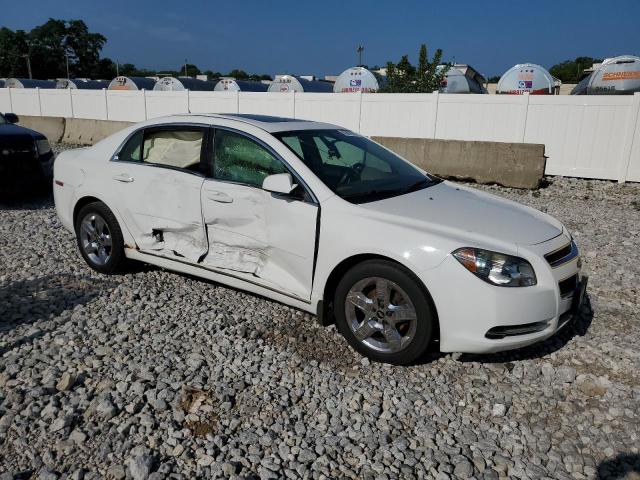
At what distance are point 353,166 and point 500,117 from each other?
36.1 ft

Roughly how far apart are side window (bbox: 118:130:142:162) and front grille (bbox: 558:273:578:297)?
12.1 feet

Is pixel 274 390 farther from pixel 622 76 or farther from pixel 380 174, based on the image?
pixel 622 76

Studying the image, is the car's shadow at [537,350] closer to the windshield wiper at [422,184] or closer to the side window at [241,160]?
the windshield wiper at [422,184]

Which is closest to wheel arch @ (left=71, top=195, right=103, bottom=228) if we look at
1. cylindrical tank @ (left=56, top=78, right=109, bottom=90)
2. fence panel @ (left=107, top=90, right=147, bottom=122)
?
fence panel @ (left=107, top=90, right=147, bottom=122)

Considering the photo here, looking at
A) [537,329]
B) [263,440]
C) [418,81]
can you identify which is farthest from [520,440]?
[418,81]

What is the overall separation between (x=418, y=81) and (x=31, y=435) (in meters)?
22.5

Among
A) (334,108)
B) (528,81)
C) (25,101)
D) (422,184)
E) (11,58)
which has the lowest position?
(422,184)

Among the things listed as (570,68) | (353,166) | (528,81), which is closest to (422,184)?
(353,166)

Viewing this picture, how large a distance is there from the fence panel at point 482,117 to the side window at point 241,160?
11.2 m

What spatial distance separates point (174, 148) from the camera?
15.4 feet

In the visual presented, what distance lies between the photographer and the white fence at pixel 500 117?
1213cm

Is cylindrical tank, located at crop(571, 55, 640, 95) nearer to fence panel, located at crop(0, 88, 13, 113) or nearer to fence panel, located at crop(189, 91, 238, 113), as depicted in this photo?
fence panel, located at crop(189, 91, 238, 113)

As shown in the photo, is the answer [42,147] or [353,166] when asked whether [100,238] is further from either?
[42,147]

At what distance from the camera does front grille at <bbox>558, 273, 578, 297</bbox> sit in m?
3.40
